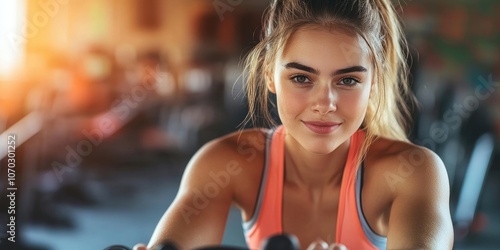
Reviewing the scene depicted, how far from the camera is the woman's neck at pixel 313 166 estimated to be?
3.61 feet

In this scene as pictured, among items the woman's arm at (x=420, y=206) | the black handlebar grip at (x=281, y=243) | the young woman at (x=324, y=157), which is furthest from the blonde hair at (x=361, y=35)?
the black handlebar grip at (x=281, y=243)

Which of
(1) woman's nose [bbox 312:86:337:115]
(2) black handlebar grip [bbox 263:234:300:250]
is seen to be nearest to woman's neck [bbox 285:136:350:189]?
(1) woman's nose [bbox 312:86:337:115]

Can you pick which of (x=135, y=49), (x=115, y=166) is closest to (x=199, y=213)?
(x=115, y=166)

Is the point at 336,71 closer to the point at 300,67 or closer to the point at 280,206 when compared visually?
the point at 300,67

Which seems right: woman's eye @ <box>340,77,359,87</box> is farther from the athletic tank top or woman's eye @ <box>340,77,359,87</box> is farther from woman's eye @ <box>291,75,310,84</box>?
the athletic tank top

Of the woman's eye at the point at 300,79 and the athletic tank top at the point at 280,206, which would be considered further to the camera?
the athletic tank top at the point at 280,206

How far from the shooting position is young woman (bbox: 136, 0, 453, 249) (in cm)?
90

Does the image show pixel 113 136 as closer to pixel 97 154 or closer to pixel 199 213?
pixel 97 154

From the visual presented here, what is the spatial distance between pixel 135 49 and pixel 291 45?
14.0 ft

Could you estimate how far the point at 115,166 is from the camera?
460 cm

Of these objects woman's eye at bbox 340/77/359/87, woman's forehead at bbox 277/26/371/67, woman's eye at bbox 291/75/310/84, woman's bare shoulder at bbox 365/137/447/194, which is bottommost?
woman's bare shoulder at bbox 365/137/447/194

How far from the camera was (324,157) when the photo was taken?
3.59ft

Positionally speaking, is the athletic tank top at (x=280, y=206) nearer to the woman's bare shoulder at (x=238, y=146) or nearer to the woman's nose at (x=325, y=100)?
the woman's bare shoulder at (x=238, y=146)

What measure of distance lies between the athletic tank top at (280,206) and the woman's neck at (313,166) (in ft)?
0.05
